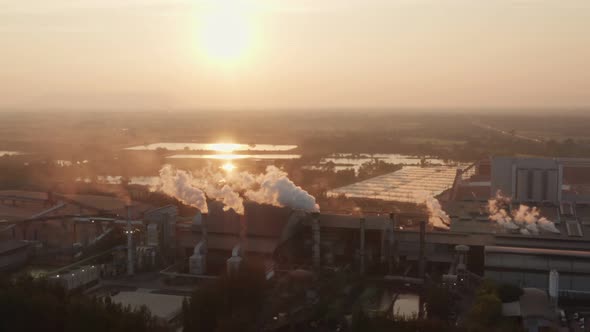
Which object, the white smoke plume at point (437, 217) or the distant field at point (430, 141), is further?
the distant field at point (430, 141)

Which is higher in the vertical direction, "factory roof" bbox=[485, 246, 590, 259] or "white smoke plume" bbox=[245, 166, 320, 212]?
"white smoke plume" bbox=[245, 166, 320, 212]

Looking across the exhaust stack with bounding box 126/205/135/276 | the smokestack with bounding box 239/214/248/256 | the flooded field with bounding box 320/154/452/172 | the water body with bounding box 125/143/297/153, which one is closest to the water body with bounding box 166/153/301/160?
the flooded field with bounding box 320/154/452/172

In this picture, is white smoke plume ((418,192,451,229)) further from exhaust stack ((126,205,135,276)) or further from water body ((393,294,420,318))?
exhaust stack ((126,205,135,276))

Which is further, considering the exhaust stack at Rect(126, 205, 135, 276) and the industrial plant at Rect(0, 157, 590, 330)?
the exhaust stack at Rect(126, 205, 135, 276)

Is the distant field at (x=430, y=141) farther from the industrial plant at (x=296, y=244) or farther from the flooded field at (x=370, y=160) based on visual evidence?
the industrial plant at (x=296, y=244)

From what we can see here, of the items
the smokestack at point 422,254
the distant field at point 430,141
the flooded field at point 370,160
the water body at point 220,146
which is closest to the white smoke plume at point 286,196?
the smokestack at point 422,254

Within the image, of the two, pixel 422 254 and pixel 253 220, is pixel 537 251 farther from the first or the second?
pixel 253 220
